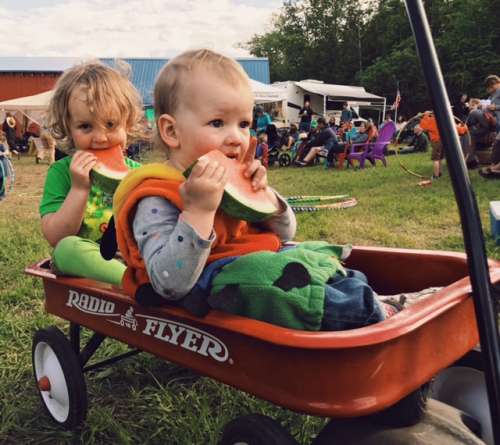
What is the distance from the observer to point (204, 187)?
1341 millimetres

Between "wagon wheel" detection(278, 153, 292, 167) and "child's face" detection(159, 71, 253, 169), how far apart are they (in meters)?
13.2

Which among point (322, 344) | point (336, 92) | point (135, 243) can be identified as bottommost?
point (322, 344)

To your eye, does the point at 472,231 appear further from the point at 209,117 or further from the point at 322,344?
the point at 209,117

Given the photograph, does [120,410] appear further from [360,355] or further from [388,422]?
[360,355]

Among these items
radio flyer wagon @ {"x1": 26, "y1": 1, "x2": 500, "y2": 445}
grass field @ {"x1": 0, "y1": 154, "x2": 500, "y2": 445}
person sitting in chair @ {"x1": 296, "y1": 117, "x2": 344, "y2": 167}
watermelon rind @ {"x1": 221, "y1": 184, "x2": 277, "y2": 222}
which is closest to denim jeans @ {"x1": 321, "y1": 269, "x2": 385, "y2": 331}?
radio flyer wagon @ {"x1": 26, "y1": 1, "x2": 500, "y2": 445}

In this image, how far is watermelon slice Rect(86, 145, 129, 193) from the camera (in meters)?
2.09

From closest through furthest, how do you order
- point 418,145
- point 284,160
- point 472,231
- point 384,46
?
point 472,231
point 284,160
point 418,145
point 384,46

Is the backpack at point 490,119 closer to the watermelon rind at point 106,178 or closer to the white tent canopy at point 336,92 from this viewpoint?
the watermelon rind at point 106,178

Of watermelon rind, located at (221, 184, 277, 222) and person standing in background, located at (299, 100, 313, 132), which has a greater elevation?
person standing in background, located at (299, 100, 313, 132)

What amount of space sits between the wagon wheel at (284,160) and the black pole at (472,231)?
1373 cm

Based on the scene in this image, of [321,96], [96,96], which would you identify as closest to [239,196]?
[96,96]

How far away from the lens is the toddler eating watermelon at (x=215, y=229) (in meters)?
1.34

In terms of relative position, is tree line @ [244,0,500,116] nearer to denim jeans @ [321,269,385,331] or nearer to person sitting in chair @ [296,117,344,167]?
person sitting in chair @ [296,117,344,167]

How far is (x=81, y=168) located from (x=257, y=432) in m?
1.27
